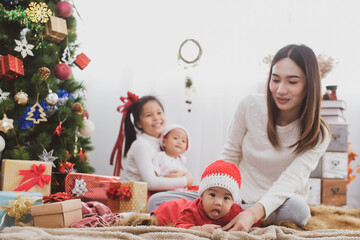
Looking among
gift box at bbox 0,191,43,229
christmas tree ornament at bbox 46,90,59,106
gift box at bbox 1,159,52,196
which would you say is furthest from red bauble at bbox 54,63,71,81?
gift box at bbox 0,191,43,229

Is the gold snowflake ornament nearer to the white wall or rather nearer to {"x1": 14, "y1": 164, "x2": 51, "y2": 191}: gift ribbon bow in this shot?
{"x1": 14, "y1": 164, "x2": 51, "y2": 191}: gift ribbon bow

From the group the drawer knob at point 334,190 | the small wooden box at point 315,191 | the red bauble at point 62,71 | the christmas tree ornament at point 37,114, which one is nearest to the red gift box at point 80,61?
the red bauble at point 62,71

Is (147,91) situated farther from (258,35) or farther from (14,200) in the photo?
(14,200)

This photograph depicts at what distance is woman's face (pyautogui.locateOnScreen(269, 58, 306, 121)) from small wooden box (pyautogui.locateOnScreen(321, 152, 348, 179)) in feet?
3.79

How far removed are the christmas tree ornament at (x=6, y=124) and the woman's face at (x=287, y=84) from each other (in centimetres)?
119

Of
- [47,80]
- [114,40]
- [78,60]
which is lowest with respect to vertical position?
[47,80]

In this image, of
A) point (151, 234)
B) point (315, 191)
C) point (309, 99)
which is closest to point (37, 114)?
point (151, 234)

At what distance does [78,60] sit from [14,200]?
3.09 feet

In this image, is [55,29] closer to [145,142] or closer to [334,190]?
[145,142]

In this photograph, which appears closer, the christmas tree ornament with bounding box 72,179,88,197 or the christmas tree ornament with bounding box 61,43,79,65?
the christmas tree ornament with bounding box 72,179,88,197

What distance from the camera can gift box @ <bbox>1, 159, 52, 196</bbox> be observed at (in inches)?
63.7

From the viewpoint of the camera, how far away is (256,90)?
3.03 meters

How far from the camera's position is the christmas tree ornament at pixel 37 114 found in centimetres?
184

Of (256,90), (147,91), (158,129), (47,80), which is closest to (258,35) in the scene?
(256,90)
